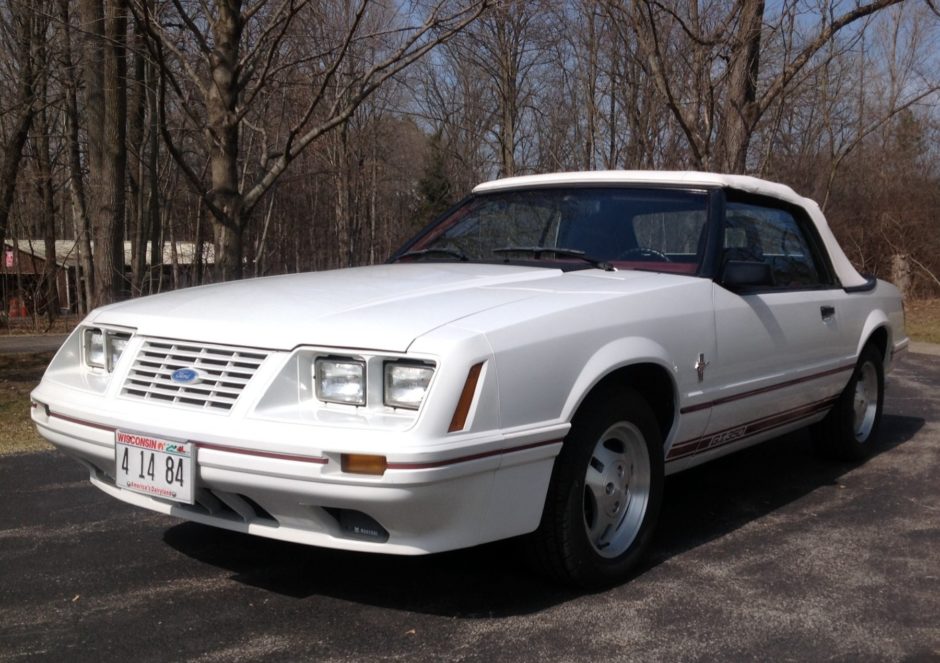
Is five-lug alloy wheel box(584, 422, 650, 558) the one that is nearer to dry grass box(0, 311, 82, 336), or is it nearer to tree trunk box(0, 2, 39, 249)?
tree trunk box(0, 2, 39, 249)

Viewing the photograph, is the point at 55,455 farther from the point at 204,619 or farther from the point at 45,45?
the point at 45,45

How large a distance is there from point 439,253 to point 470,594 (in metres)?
1.87

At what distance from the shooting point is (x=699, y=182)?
4.48 meters

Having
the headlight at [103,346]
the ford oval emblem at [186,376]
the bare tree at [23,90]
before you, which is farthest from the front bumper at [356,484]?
the bare tree at [23,90]

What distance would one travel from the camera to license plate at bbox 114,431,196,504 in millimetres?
2971

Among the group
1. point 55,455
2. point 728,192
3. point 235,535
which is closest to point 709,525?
point 728,192

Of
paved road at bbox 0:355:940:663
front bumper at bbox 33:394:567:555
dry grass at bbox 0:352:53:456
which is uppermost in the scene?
front bumper at bbox 33:394:567:555

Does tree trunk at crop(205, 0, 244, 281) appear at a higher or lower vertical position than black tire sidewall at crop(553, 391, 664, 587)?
higher

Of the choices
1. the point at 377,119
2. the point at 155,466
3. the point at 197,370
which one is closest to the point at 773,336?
the point at 197,370

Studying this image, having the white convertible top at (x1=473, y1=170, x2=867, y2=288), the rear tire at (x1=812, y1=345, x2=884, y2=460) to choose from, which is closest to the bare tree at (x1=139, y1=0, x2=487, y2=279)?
the white convertible top at (x1=473, y1=170, x2=867, y2=288)

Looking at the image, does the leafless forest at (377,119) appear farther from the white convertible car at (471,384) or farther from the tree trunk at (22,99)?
the white convertible car at (471,384)

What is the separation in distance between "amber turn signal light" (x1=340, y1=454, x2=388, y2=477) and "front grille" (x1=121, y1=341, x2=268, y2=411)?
Answer: 1.55 ft

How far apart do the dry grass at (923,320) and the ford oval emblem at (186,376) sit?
13275 millimetres

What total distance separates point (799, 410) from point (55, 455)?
440 cm
